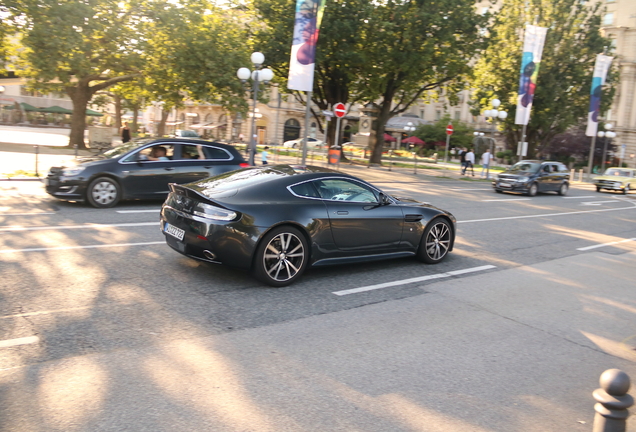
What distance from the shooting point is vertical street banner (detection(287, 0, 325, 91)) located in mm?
20328

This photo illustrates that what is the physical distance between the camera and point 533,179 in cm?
2414

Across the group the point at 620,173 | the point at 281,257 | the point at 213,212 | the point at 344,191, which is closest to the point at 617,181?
the point at 620,173

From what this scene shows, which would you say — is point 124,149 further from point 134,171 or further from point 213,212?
point 213,212

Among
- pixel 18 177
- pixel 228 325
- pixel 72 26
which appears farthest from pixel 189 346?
pixel 72 26

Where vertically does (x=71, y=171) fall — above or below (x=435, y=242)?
above

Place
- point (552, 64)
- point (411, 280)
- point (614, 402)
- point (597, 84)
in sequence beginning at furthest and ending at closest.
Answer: point (552, 64) < point (597, 84) < point (411, 280) < point (614, 402)

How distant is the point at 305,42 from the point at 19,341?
57.3 ft

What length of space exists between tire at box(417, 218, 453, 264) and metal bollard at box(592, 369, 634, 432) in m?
5.55

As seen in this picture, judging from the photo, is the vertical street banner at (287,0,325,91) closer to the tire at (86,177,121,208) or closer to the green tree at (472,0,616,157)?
the tire at (86,177,121,208)

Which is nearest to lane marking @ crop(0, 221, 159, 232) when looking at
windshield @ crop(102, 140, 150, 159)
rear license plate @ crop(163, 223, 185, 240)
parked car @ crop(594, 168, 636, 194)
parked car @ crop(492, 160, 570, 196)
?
windshield @ crop(102, 140, 150, 159)

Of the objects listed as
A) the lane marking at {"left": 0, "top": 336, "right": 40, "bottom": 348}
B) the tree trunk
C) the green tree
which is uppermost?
the green tree

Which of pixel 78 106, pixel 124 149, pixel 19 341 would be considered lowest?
pixel 19 341

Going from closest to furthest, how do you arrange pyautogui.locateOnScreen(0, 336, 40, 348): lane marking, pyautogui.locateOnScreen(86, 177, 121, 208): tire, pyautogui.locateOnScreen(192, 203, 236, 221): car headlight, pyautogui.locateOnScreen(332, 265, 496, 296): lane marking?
pyautogui.locateOnScreen(0, 336, 40, 348): lane marking
pyautogui.locateOnScreen(192, 203, 236, 221): car headlight
pyautogui.locateOnScreen(332, 265, 496, 296): lane marking
pyautogui.locateOnScreen(86, 177, 121, 208): tire

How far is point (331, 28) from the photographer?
96.4ft
